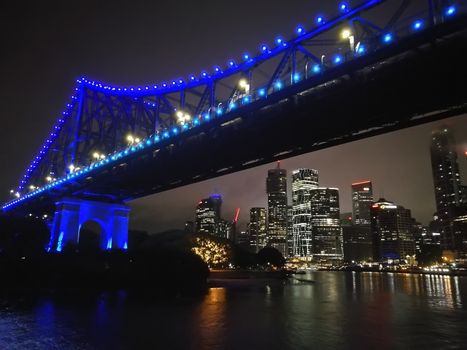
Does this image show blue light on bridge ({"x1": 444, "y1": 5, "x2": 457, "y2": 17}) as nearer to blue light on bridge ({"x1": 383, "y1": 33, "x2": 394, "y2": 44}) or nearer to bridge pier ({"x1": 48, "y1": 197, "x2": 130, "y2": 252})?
blue light on bridge ({"x1": 383, "y1": 33, "x2": 394, "y2": 44})

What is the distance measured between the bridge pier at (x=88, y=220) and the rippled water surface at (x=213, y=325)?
92.6 ft

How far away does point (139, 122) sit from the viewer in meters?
61.9

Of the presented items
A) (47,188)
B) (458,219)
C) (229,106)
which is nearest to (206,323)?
(229,106)

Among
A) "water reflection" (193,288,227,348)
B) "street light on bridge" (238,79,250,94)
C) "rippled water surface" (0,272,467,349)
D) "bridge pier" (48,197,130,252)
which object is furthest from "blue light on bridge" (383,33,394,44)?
"bridge pier" (48,197,130,252)

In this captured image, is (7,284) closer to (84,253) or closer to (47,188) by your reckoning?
(84,253)

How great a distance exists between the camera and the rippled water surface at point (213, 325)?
57.0 ft

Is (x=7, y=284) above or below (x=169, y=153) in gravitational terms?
below

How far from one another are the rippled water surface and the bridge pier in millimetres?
28212

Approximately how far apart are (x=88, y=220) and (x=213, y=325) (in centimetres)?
4576

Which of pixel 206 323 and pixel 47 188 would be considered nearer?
pixel 206 323

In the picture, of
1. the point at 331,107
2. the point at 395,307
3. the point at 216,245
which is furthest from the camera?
the point at 216,245

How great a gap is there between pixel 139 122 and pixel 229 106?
2768 centimetres

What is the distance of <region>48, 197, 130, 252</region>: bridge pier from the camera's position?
5884 centimetres

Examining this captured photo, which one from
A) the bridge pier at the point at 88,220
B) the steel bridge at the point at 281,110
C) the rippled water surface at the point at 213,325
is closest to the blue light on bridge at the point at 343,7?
the steel bridge at the point at 281,110
